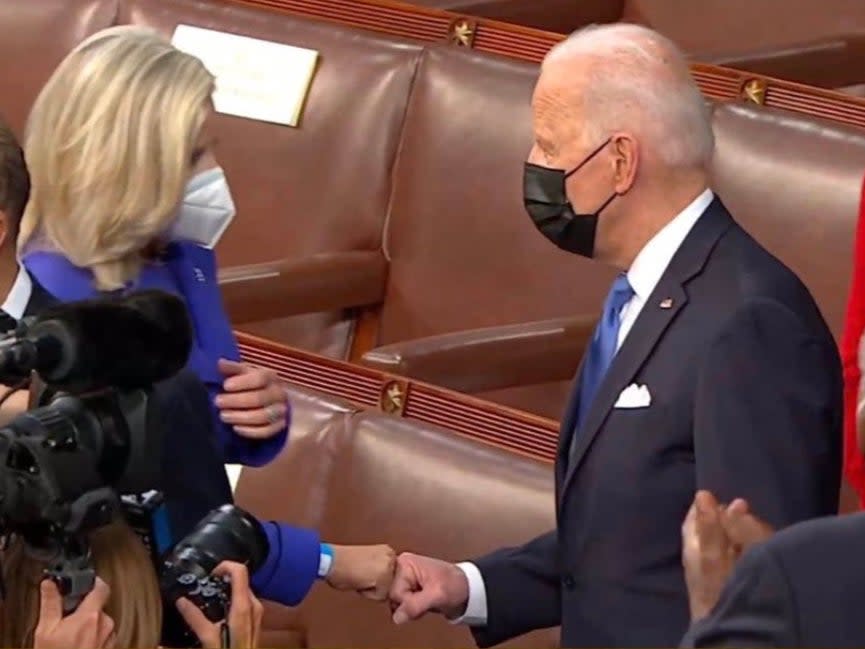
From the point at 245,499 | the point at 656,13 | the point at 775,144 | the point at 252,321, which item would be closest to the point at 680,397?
the point at 245,499

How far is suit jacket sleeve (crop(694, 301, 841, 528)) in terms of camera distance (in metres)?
0.97

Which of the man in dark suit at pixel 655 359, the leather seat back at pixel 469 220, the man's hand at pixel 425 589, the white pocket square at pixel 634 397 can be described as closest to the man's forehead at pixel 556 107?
the man in dark suit at pixel 655 359

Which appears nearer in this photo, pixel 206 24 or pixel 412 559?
pixel 412 559

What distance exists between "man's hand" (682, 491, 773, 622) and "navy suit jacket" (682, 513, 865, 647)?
83 mm

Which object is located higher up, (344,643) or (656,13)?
(656,13)

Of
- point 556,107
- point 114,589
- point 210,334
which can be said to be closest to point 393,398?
point 210,334

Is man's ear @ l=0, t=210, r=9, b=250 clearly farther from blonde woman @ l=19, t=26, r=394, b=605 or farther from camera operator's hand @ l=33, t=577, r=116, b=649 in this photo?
camera operator's hand @ l=33, t=577, r=116, b=649

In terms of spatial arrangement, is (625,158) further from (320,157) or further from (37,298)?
(320,157)

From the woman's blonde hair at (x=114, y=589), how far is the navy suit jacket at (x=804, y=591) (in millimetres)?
271

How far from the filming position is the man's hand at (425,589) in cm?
114

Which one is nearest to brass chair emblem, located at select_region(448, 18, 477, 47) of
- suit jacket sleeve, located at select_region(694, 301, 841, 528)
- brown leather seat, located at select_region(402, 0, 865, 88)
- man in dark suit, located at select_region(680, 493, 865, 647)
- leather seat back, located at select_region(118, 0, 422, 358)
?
leather seat back, located at select_region(118, 0, 422, 358)

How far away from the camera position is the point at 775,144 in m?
1.66

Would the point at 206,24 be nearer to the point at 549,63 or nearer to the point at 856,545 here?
the point at 549,63

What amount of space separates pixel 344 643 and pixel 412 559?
21cm
